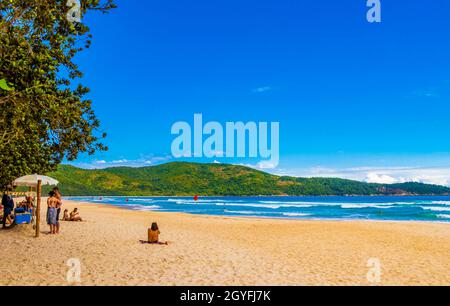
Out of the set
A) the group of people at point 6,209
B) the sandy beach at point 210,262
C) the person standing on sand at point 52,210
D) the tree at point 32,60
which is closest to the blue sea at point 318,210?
the sandy beach at point 210,262

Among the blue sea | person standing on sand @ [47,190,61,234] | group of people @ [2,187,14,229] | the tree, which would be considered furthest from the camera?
the blue sea

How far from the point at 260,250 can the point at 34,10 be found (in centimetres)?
1070

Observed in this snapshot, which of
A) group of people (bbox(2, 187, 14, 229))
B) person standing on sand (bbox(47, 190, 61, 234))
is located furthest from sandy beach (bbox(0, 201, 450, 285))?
group of people (bbox(2, 187, 14, 229))

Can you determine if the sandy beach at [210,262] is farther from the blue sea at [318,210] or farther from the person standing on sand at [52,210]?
the blue sea at [318,210]

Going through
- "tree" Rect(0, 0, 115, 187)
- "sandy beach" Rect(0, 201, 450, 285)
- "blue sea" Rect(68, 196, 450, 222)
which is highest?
"tree" Rect(0, 0, 115, 187)

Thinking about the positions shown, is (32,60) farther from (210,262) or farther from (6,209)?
(6,209)

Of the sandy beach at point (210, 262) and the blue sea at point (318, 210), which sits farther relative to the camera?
the blue sea at point (318, 210)

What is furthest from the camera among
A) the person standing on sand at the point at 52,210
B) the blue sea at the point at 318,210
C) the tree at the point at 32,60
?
the blue sea at the point at 318,210

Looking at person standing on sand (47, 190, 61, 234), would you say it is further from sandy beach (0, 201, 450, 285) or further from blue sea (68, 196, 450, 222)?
blue sea (68, 196, 450, 222)
